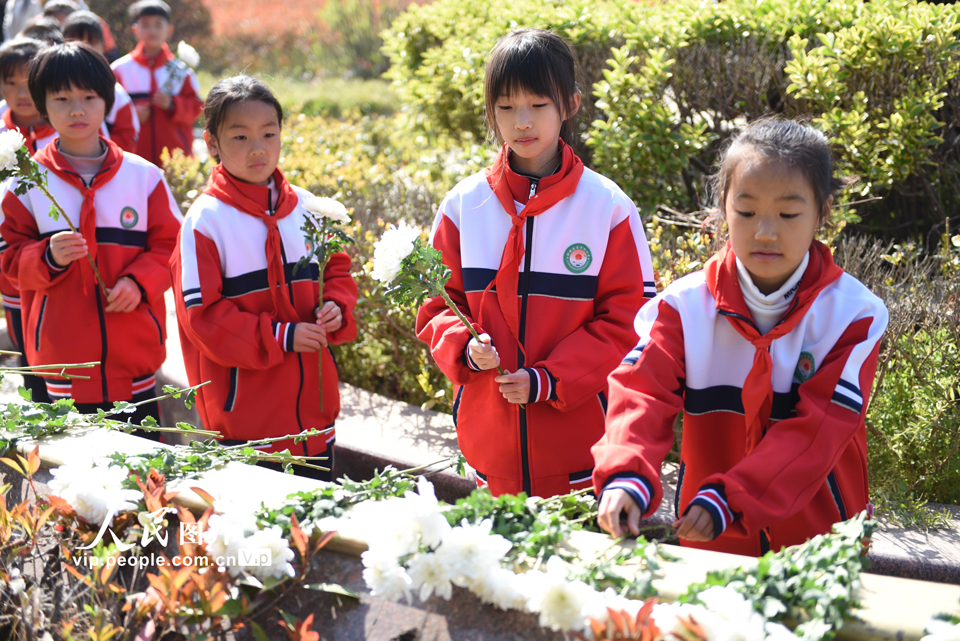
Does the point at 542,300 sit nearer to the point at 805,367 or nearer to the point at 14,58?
the point at 805,367

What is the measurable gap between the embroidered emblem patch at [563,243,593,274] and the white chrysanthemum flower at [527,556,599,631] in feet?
3.89

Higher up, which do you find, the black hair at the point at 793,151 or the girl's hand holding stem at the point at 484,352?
the black hair at the point at 793,151

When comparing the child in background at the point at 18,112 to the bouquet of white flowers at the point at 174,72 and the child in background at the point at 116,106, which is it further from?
the bouquet of white flowers at the point at 174,72

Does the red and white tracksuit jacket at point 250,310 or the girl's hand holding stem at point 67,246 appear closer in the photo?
the red and white tracksuit jacket at point 250,310

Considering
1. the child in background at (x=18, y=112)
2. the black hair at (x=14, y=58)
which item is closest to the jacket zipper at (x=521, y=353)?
the child in background at (x=18, y=112)

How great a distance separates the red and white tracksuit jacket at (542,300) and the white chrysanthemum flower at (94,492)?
0.94 meters

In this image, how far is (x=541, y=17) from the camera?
5.36 metres

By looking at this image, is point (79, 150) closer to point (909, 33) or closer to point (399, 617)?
point (399, 617)

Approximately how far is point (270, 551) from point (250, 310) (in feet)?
4.71

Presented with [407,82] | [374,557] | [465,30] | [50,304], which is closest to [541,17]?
[465,30]

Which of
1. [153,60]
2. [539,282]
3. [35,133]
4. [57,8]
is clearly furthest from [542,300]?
[57,8]

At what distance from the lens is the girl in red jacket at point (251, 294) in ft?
9.55

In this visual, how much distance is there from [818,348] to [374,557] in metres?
1.10

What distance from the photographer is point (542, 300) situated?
2.54m
